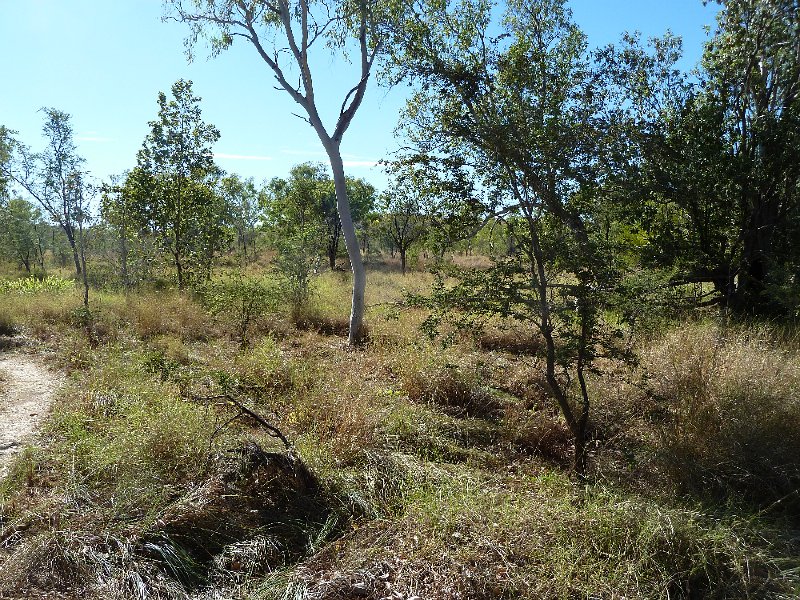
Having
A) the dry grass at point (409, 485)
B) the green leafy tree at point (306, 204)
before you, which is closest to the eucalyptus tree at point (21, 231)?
the green leafy tree at point (306, 204)

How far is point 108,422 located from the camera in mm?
4738

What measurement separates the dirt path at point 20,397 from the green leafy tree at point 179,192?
4750 millimetres

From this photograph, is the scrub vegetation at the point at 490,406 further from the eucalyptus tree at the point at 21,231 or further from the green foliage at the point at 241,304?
the eucalyptus tree at the point at 21,231

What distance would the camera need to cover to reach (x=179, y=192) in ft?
39.7

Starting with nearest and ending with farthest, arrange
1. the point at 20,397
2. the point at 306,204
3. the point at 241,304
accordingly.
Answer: the point at 20,397 < the point at 241,304 < the point at 306,204

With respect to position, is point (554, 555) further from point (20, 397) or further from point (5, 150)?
point (5, 150)

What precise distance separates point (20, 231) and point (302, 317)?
2459cm

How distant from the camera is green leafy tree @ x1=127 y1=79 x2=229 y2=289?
11.8m

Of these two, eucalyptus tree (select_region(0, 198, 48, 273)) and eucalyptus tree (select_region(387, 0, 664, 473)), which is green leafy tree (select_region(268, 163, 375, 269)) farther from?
eucalyptus tree (select_region(387, 0, 664, 473))

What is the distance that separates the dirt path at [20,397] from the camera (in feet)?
15.5

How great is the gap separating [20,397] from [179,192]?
7177 millimetres

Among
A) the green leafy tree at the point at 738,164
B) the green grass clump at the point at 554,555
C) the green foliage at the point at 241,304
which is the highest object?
the green leafy tree at the point at 738,164

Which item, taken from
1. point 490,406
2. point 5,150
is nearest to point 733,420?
point 490,406

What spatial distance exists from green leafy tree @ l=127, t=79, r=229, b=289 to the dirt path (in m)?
4.75
